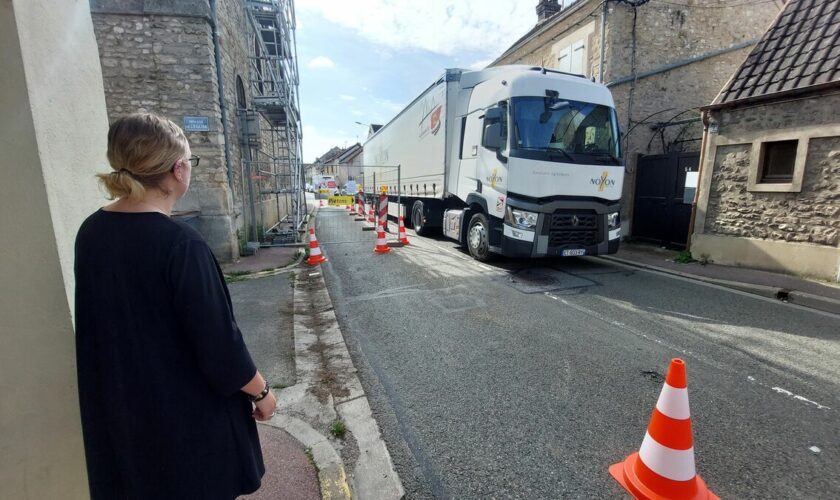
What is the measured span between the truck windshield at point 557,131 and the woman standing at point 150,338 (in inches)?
246

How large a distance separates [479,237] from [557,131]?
8.46 ft

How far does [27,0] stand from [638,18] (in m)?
13.3

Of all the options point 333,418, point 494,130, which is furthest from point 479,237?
point 333,418

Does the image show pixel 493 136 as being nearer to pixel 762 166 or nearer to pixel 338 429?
pixel 762 166

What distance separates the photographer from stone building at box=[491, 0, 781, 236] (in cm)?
1088

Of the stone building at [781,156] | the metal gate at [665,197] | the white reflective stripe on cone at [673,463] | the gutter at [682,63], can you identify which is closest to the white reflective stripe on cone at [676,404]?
the white reflective stripe on cone at [673,463]

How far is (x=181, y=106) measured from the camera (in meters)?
7.80

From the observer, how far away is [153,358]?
1269 millimetres

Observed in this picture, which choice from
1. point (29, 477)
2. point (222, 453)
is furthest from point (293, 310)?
point (222, 453)

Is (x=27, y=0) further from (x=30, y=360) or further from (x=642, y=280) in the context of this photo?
(x=642, y=280)

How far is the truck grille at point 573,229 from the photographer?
6953mm

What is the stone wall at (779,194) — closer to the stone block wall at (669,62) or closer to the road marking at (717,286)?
the road marking at (717,286)

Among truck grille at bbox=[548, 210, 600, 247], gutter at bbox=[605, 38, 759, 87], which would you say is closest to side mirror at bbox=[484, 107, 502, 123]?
truck grille at bbox=[548, 210, 600, 247]

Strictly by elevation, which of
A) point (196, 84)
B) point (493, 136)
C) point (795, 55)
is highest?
point (795, 55)
